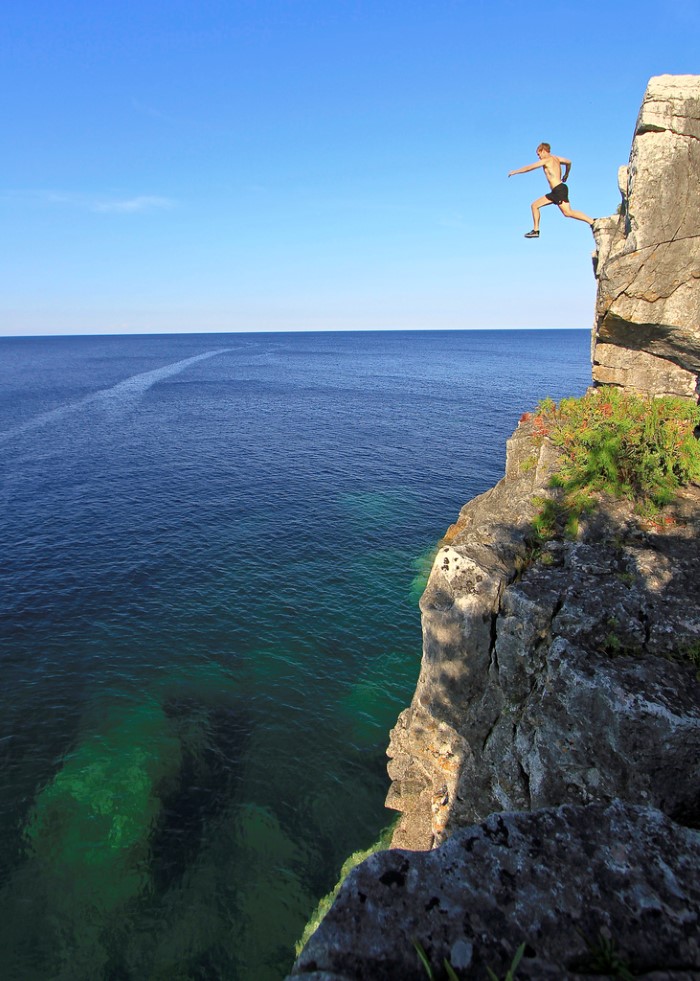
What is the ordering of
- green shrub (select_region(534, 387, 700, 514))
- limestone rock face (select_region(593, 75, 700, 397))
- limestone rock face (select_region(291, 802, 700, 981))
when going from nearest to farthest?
limestone rock face (select_region(291, 802, 700, 981)) → limestone rock face (select_region(593, 75, 700, 397)) → green shrub (select_region(534, 387, 700, 514))

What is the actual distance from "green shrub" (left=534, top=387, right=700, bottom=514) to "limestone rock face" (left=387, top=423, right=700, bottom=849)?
712mm

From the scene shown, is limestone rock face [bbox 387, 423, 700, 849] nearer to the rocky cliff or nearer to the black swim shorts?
the rocky cliff

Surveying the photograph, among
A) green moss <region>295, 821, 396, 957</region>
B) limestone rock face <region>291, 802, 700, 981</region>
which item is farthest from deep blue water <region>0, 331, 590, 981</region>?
limestone rock face <region>291, 802, 700, 981</region>

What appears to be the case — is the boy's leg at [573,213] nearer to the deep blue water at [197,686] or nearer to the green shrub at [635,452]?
the green shrub at [635,452]

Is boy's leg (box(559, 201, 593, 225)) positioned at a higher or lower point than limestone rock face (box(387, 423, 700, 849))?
higher

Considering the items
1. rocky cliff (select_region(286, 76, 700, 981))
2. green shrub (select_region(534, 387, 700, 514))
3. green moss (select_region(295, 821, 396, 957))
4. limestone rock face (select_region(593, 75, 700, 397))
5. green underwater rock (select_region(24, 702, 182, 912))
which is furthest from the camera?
green underwater rock (select_region(24, 702, 182, 912))

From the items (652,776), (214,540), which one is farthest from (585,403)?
(214,540)

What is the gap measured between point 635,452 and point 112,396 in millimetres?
129945

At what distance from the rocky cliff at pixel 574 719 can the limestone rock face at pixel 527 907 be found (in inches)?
0.7

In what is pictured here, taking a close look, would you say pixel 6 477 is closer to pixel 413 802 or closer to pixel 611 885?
pixel 413 802

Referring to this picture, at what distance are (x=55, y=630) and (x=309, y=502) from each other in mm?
27404

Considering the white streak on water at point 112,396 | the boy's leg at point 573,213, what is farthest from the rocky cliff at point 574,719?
the white streak on water at point 112,396

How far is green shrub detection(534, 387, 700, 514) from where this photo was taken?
17.6m

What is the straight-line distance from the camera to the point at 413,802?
2084cm
